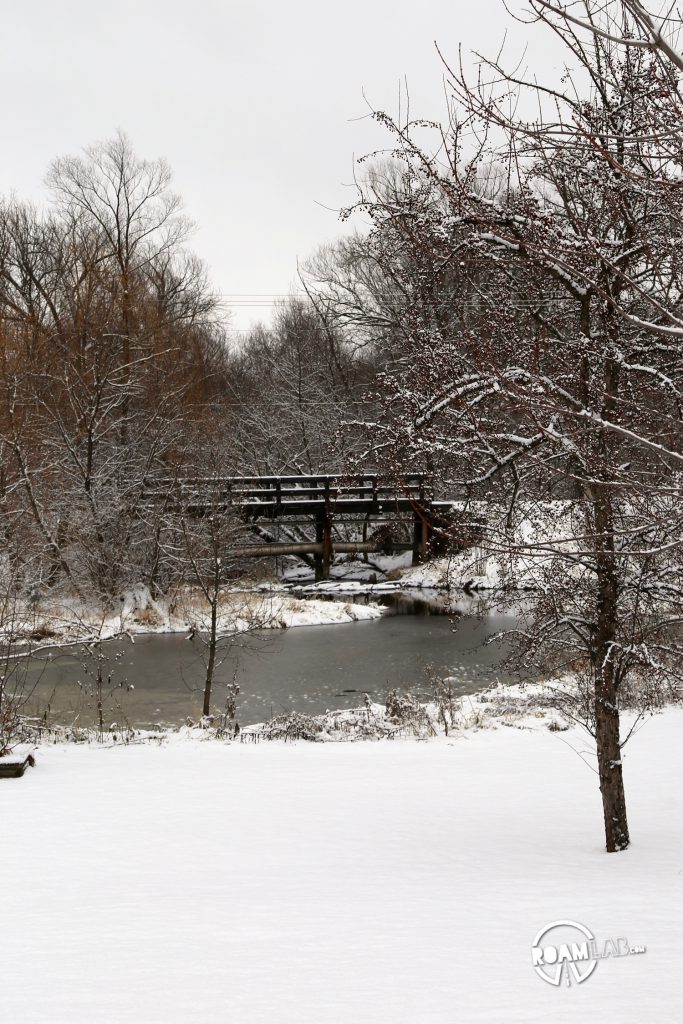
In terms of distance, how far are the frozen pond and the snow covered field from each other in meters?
3.04

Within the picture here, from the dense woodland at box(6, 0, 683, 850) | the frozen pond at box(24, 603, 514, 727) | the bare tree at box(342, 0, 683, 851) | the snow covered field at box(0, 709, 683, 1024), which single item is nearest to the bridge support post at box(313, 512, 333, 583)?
the dense woodland at box(6, 0, 683, 850)

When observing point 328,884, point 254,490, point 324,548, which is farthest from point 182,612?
point 328,884

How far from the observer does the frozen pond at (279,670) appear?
13266 mm

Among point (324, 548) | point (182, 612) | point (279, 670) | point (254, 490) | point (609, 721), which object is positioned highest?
point (254, 490)

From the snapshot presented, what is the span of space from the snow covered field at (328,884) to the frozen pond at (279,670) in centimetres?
304

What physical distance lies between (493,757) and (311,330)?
28.1 meters

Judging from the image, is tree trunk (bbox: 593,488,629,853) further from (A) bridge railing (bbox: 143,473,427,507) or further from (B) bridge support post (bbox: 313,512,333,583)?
(B) bridge support post (bbox: 313,512,333,583)

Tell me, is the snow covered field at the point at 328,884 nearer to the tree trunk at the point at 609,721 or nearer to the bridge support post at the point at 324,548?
the tree trunk at the point at 609,721

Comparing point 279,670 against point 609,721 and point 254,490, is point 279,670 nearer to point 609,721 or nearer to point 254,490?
point 609,721

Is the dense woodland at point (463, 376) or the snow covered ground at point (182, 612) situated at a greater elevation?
the dense woodland at point (463, 376)

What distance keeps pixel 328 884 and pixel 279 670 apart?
32.8ft

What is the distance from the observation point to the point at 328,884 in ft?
18.8

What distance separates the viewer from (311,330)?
35938mm

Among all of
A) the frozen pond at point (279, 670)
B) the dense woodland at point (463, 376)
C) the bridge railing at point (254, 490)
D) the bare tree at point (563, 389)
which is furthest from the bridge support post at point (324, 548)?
the bare tree at point (563, 389)
